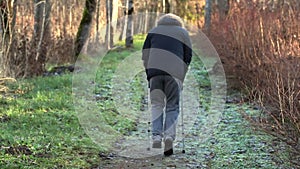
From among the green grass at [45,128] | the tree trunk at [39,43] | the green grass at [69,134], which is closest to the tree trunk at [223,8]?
the green grass at [69,134]

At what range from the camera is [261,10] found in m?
11.4

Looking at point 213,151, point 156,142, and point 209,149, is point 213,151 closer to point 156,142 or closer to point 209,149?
point 209,149

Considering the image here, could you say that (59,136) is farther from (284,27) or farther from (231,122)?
(284,27)

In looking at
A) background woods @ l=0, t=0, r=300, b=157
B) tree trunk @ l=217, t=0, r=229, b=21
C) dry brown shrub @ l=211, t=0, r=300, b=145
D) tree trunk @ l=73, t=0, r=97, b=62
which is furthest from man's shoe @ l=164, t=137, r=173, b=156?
tree trunk @ l=217, t=0, r=229, b=21

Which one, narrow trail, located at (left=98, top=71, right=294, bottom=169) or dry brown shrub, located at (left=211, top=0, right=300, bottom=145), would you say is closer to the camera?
narrow trail, located at (left=98, top=71, right=294, bottom=169)

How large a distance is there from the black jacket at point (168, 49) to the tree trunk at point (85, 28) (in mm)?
8925

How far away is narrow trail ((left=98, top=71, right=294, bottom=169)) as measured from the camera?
6008 millimetres

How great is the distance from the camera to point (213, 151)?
22.2 feet

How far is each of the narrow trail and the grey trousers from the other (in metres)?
0.39

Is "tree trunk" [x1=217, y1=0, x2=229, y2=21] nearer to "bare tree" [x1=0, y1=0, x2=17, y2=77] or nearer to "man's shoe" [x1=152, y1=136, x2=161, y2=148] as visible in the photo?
"bare tree" [x1=0, y1=0, x2=17, y2=77]

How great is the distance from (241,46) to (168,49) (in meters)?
4.70

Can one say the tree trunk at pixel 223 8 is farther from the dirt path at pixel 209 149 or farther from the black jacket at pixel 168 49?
the black jacket at pixel 168 49

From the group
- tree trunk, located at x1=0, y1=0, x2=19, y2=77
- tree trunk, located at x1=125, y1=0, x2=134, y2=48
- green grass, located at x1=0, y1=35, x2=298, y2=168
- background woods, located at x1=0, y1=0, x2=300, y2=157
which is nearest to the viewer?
green grass, located at x1=0, y1=35, x2=298, y2=168

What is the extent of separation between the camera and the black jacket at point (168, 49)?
6477 millimetres
